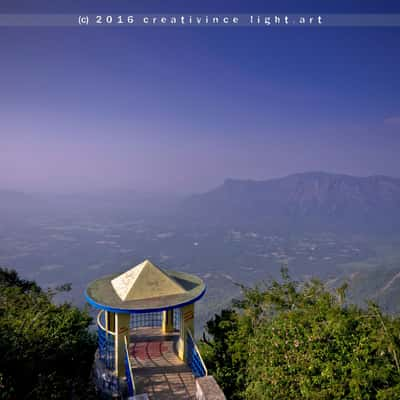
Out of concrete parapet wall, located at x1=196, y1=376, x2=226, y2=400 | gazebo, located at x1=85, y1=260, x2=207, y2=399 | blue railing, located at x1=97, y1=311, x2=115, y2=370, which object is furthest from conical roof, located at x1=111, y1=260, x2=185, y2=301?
concrete parapet wall, located at x1=196, y1=376, x2=226, y2=400

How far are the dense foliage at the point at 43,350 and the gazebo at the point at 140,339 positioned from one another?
2.85 ft

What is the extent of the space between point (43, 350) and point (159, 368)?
3.28 metres

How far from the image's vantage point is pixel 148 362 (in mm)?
10844

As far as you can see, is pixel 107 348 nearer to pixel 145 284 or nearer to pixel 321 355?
pixel 145 284

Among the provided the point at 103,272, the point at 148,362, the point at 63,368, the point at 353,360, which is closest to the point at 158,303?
the point at 148,362

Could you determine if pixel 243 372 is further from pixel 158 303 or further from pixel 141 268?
pixel 141 268

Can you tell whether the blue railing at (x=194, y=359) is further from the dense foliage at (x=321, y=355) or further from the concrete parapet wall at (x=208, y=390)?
the concrete parapet wall at (x=208, y=390)

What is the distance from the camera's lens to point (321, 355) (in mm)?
7152

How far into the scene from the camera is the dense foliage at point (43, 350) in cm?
787

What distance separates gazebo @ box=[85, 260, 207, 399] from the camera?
973cm

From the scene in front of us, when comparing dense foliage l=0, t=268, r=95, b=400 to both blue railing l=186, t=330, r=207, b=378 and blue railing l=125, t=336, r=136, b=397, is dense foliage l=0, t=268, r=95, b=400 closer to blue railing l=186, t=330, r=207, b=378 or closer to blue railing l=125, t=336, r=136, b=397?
blue railing l=125, t=336, r=136, b=397

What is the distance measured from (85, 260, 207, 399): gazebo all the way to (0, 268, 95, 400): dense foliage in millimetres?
869

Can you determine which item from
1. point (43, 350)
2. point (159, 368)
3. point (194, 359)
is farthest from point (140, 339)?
point (43, 350)

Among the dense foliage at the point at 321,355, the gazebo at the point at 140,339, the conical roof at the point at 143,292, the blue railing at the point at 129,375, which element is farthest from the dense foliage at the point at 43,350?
the dense foliage at the point at 321,355
